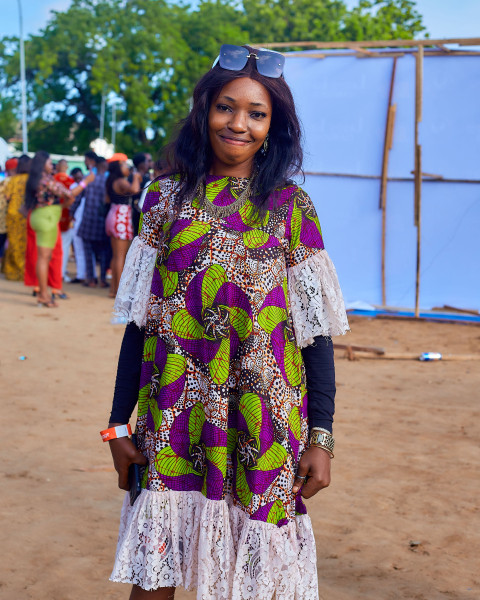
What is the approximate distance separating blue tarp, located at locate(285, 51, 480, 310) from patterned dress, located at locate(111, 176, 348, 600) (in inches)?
307

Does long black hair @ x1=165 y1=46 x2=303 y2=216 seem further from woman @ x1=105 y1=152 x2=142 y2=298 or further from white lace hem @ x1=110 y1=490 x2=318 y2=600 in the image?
woman @ x1=105 y1=152 x2=142 y2=298

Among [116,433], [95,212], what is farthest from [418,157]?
[116,433]

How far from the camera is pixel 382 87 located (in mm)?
9469

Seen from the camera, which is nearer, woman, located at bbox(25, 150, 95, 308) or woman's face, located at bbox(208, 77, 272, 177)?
woman's face, located at bbox(208, 77, 272, 177)

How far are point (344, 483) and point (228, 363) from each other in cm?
237

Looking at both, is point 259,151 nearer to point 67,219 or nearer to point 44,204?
point 44,204

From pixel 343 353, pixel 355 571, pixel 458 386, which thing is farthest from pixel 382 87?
pixel 355 571

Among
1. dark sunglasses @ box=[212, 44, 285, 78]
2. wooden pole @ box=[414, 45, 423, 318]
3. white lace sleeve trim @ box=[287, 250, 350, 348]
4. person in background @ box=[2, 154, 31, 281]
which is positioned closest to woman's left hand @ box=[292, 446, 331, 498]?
white lace sleeve trim @ box=[287, 250, 350, 348]

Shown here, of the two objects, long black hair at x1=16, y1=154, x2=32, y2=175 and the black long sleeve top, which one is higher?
long black hair at x1=16, y1=154, x2=32, y2=175

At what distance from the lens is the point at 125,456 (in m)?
2.01

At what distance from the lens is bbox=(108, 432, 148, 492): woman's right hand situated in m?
1.99

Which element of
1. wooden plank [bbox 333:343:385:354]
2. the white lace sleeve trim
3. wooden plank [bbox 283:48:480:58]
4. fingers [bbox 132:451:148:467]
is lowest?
wooden plank [bbox 333:343:385:354]

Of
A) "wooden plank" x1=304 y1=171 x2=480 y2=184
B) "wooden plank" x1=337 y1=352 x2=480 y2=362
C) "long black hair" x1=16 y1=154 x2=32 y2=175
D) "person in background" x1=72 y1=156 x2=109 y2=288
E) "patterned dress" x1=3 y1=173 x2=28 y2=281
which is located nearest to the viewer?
"wooden plank" x1=337 y1=352 x2=480 y2=362

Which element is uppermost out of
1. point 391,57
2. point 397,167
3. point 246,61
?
point 391,57
